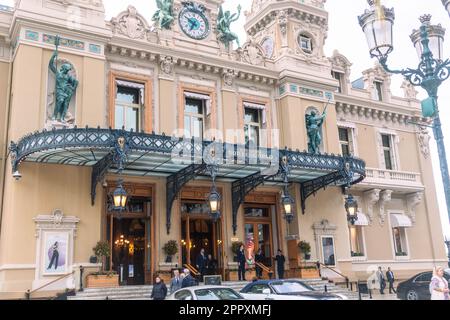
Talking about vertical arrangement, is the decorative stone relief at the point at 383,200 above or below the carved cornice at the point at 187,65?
below

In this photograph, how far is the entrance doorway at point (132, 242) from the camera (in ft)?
68.6

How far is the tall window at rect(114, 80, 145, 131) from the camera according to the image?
869 inches

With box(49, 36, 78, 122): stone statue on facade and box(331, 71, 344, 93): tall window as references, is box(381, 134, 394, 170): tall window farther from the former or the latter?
box(49, 36, 78, 122): stone statue on facade

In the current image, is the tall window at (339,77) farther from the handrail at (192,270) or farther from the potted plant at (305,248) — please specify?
the handrail at (192,270)

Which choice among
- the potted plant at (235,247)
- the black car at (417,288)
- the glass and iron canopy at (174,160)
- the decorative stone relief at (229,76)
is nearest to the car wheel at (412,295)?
the black car at (417,288)

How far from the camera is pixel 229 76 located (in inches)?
975

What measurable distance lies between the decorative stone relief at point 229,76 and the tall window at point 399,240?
13884mm

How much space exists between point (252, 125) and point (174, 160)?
719 centimetres

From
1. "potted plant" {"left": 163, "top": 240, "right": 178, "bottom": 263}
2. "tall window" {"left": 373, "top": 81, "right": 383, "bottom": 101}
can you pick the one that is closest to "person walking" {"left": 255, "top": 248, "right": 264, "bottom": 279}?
"potted plant" {"left": 163, "top": 240, "right": 178, "bottom": 263}

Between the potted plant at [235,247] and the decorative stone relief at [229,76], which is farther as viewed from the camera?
the decorative stone relief at [229,76]

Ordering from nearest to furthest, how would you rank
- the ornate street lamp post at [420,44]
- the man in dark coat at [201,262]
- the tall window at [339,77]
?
the ornate street lamp post at [420,44], the man in dark coat at [201,262], the tall window at [339,77]

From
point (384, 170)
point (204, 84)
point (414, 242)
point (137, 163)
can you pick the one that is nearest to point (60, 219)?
point (137, 163)

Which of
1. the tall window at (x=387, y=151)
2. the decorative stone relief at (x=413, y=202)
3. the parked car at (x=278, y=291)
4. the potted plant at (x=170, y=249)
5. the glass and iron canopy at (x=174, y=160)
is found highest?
the tall window at (x=387, y=151)

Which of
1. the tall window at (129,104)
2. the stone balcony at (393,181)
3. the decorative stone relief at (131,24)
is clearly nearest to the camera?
the tall window at (129,104)
